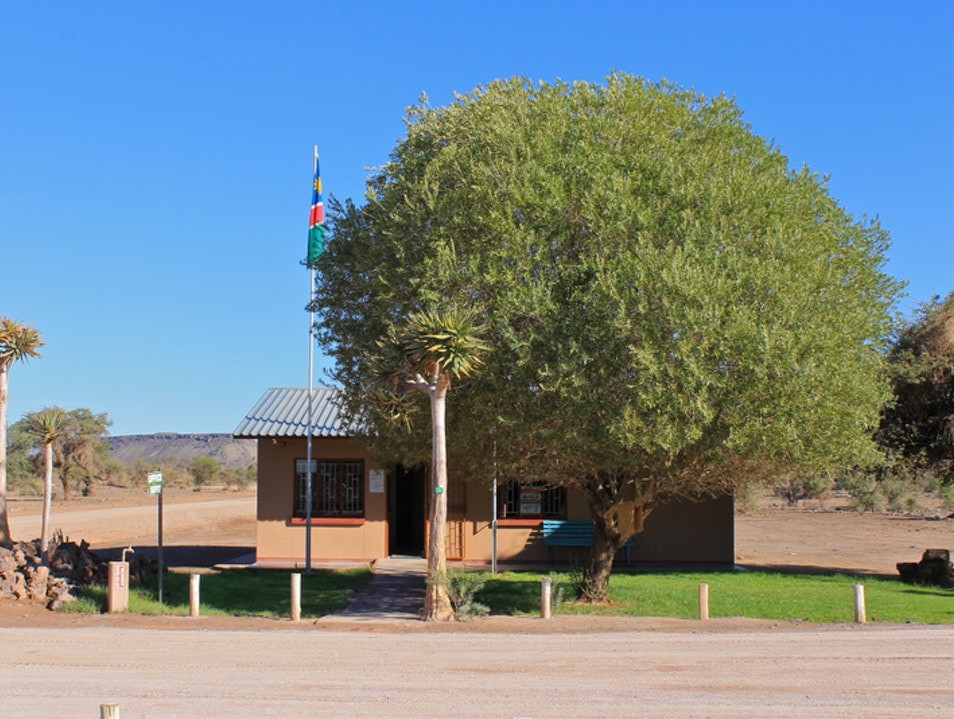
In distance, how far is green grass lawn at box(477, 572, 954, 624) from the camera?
54.5ft

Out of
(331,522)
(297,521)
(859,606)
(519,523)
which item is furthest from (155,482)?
(859,606)

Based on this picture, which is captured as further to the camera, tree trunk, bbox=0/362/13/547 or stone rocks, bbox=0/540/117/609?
tree trunk, bbox=0/362/13/547

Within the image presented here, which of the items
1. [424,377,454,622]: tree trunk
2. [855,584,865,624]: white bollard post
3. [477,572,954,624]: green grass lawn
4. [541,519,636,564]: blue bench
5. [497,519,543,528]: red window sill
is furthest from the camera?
[497,519,543,528]: red window sill

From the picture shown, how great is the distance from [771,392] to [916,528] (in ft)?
123

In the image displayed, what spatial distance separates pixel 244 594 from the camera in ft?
61.8

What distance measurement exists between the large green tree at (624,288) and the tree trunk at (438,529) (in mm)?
1079

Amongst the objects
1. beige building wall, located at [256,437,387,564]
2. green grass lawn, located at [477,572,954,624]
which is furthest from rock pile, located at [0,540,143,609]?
green grass lawn, located at [477,572,954,624]

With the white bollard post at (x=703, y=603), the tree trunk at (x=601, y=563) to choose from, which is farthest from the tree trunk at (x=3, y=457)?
the white bollard post at (x=703, y=603)

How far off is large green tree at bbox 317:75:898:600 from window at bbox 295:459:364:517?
24.5 feet

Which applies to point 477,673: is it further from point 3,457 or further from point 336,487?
point 336,487

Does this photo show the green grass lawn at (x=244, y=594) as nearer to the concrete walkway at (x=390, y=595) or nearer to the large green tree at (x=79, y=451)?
the concrete walkway at (x=390, y=595)

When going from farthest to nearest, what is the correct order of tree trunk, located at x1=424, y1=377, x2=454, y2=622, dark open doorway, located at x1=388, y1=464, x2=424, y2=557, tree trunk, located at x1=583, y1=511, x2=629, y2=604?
dark open doorway, located at x1=388, y1=464, x2=424, y2=557, tree trunk, located at x1=583, y1=511, x2=629, y2=604, tree trunk, located at x1=424, y1=377, x2=454, y2=622

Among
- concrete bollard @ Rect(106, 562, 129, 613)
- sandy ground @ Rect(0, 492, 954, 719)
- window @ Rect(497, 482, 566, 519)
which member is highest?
window @ Rect(497, 482, 566, 519)

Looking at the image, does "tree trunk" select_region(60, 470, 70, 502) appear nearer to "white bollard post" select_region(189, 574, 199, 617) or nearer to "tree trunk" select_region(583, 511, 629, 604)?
"white bollard post" select_region(189, 574, 199, 617)
